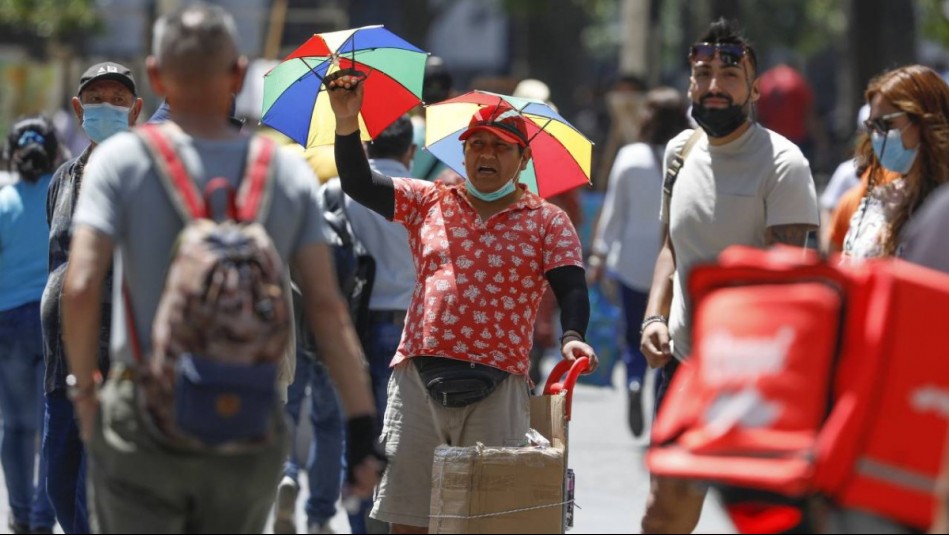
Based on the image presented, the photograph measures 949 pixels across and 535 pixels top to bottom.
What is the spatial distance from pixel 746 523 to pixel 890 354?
531 mm

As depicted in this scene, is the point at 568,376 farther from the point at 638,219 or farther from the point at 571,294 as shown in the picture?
the point at 638,219

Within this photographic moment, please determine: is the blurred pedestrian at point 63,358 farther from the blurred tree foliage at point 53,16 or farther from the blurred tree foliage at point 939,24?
the blurred tree foliage at point 53,16

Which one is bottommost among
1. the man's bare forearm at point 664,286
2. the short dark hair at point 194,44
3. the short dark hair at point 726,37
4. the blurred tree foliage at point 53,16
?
the blurred tree foliage at point 53,16

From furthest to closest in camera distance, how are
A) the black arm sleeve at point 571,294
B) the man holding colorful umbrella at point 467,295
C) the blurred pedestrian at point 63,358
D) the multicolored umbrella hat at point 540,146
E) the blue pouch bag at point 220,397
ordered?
the multicolored umbrella hat at point 540,146 < the blurred pedestrian at point 63,358 < the black arm sleeve at point 571,294 < the man holding colorful umbrella at point 467,295 < the blue pouch bag at point 220,397

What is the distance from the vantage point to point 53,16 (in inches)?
1239

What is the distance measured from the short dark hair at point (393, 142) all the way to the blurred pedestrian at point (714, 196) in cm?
177

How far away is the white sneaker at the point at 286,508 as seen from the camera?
8.12 meters

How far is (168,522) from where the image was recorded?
4289 mm

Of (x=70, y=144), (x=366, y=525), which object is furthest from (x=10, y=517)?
(x=70, y=144)

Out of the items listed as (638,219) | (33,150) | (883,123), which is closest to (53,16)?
(638,219)

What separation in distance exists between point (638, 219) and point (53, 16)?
22477 millimetres

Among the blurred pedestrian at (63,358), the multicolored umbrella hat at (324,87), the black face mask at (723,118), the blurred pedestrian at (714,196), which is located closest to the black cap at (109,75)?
the blurred pedestrian at (63,358)

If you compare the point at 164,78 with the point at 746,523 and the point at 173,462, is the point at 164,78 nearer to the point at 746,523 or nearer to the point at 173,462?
the point at 173,462

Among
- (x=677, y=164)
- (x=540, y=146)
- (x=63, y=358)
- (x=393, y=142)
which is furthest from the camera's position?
(x=393, y=142)
